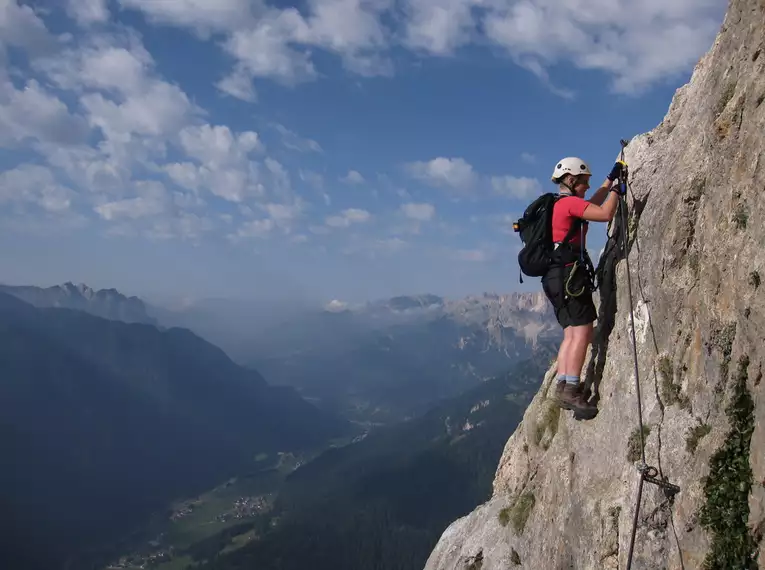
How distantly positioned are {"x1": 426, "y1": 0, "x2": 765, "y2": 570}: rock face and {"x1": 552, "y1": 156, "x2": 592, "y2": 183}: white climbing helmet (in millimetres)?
1321

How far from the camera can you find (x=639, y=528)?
34.0 feet

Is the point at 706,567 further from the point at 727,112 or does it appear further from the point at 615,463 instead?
the point at 727,112

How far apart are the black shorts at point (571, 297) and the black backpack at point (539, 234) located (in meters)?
0.28

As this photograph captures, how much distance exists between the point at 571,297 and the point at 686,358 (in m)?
2.54

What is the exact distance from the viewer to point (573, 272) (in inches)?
474

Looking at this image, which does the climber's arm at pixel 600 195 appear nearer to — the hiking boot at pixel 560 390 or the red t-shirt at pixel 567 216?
the red t-shirt at pixel 567 216

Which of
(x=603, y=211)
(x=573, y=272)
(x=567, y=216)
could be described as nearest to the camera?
(x=603, y=211)

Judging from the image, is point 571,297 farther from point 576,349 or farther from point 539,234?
point 539,234

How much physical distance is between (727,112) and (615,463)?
7134 millimetres

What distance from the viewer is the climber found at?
12062 millimetres

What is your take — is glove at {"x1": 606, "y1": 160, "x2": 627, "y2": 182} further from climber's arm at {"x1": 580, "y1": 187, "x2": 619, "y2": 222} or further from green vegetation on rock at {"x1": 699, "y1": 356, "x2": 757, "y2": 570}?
→ green vegetation on rock at {"x1": 699, "y1": 356, "x2": 757, "y2": 570}

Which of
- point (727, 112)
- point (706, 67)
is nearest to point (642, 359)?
point (727, 112)

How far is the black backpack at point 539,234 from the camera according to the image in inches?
490

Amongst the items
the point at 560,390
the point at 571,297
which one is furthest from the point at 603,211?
the point at 560,390
